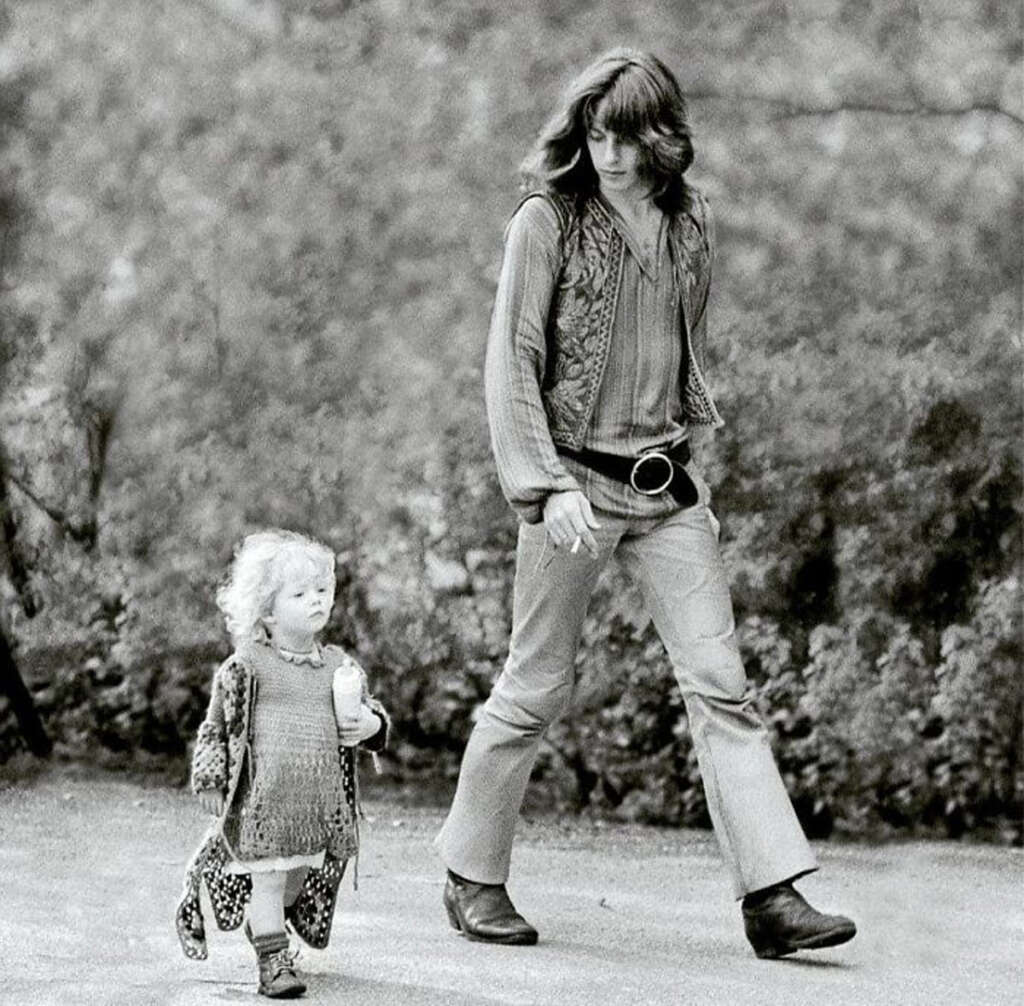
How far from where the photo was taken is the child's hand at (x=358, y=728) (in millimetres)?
4055

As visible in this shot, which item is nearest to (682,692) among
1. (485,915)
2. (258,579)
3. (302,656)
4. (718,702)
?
(718,702)

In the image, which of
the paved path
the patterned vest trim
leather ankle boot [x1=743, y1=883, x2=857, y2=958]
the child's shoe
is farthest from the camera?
the patterned vest trim

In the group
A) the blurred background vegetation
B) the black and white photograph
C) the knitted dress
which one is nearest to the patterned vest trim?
the knitted dress

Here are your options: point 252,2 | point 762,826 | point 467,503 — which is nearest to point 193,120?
point 252,2

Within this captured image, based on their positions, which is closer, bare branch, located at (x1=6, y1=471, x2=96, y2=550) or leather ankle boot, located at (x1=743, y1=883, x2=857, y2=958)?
leather ankle boot, located at (x1=743, y1=883, x2=857, y2=958)

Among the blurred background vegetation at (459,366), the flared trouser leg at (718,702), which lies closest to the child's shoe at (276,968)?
the flared trouser leg at (718,702)

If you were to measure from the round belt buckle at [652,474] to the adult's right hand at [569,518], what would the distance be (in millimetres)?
169

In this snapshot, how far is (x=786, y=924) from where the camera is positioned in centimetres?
419

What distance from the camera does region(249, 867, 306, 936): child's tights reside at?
3926 millimetres

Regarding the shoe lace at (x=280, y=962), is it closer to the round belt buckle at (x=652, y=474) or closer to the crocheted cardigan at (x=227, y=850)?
the crocheted cardigan at (x=227, y=850)

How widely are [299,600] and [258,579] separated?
0.08 meters

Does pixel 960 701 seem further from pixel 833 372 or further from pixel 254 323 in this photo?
pixel 254 323

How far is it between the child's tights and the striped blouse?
2.82ft

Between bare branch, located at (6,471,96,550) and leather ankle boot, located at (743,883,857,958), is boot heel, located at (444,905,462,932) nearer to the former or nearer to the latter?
leather ankle boot, located at (743,883,857,958)
